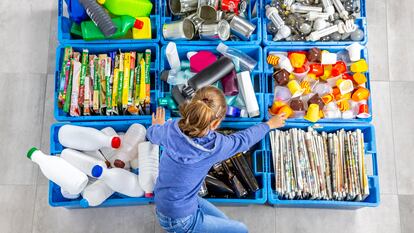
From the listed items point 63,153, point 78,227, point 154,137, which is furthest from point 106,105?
point 78,227

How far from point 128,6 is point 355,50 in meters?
0.88

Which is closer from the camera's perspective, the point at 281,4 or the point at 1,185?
the point at 281,4

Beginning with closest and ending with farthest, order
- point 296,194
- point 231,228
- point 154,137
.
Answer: point 154,137 < point 231,228 < point 296,194

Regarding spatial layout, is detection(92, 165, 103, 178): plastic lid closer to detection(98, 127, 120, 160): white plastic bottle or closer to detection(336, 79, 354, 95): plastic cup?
detection(98, 127, 120, 160): white plastic bottle

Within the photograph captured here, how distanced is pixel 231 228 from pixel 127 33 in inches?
33.3

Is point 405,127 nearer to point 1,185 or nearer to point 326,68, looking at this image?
point 326,68

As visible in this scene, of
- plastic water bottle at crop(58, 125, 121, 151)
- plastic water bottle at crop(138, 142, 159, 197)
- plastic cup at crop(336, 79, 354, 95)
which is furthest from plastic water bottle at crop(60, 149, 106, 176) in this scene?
plastic cup at crop(336, 79, 354, 95)

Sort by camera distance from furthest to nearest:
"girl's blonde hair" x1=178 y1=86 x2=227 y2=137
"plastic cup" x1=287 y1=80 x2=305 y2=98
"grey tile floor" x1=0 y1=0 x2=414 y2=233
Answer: "grey tile floor" x1=0 y1=0 x2=414 y2=233, "plastic cup" x1=287 y1=80 x2=305 y2=98, "girl's blonde hair" x1=178 y1=86 x2=227 y2=137

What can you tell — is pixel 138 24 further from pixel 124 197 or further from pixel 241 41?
pixel 124 197

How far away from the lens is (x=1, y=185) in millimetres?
1764

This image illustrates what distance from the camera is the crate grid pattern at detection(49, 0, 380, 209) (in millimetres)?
1554

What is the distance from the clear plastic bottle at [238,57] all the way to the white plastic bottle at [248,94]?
4 centimetres

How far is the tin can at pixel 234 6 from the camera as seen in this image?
64.7 inches

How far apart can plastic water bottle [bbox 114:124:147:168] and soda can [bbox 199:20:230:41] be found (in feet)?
1.41
